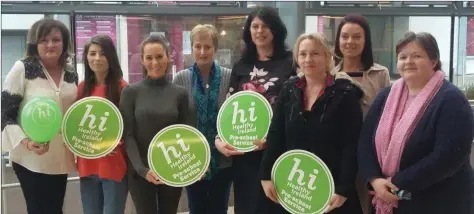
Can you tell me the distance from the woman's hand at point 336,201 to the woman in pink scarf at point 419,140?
13 centimetres

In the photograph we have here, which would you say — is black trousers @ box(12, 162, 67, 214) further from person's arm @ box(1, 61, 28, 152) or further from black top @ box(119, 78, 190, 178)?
black top @ box(119, 78, 190, 178)

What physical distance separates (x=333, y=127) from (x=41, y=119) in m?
1.33

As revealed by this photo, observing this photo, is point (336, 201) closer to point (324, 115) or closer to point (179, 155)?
point (324, 115)

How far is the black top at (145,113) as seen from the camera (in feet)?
7.53

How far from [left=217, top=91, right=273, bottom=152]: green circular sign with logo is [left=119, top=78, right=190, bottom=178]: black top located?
247 millimetres

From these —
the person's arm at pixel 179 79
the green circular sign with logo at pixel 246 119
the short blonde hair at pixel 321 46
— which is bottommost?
the green circular sign with logo at pixel 246 119

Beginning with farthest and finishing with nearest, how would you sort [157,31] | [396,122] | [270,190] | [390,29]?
1. [157,31]
2. [390,29]
3. [270,190]
4. [396,122]

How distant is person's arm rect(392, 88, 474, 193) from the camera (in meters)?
1.80

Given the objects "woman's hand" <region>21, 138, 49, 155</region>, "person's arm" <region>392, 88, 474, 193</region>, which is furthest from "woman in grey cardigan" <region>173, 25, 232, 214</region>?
"person's arm" <region>392, 88, 474, 193</region>

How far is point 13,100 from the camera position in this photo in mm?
2230

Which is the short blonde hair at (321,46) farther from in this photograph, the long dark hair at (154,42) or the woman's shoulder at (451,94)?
the long dark hair at (154,42)

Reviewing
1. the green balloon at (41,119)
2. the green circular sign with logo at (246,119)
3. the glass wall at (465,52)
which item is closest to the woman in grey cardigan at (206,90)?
the green circular sign with logo at (246,119)

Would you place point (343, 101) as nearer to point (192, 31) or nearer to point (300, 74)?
point (300, 74)

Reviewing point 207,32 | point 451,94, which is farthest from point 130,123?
point 451,94
